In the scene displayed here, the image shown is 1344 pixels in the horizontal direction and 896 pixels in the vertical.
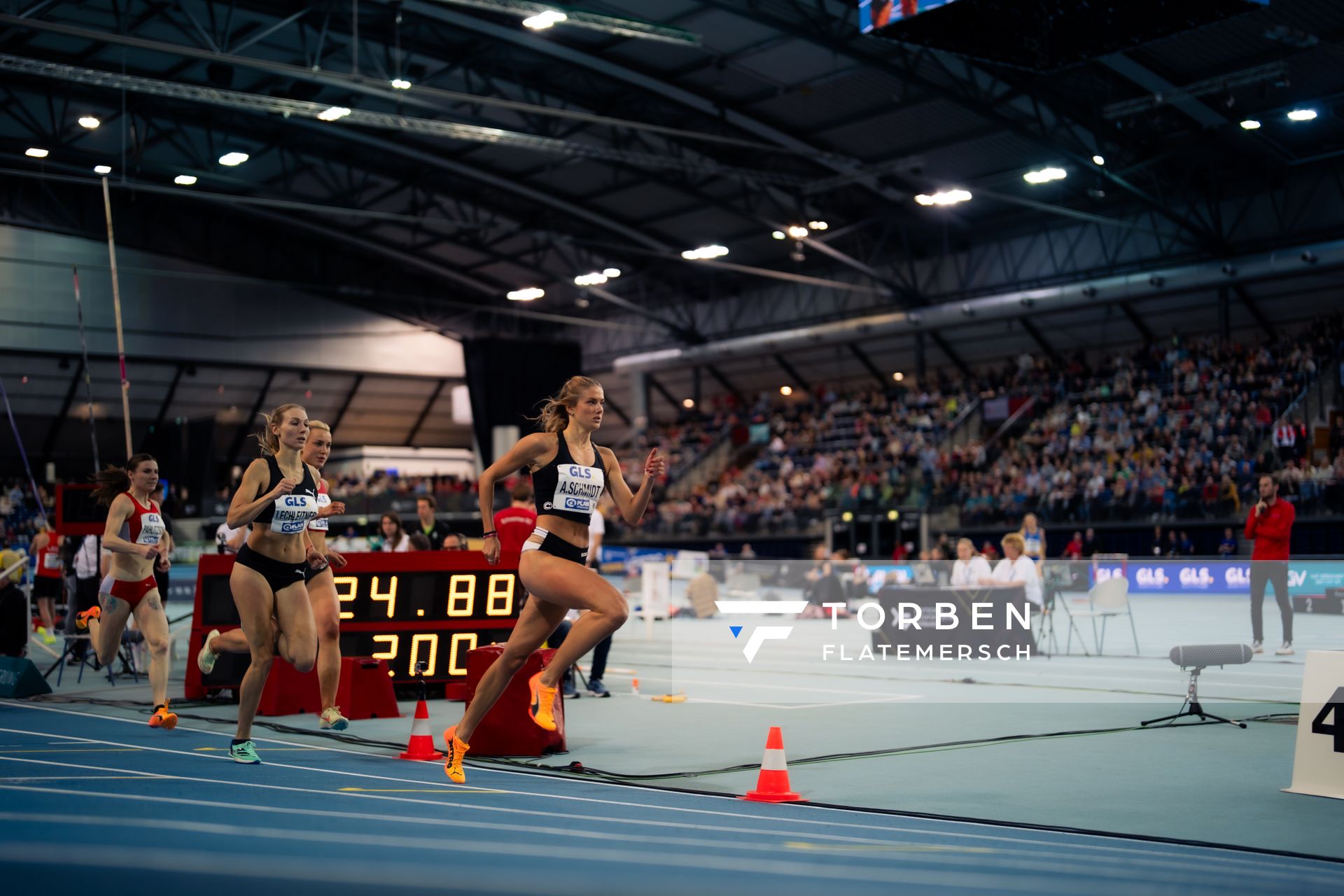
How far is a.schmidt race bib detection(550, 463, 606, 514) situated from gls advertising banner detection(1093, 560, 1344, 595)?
649 cm

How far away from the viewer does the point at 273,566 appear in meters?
7.49

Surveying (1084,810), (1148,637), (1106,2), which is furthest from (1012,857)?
(1106,2)

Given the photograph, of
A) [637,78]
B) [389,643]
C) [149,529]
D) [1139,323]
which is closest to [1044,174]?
[637,78]

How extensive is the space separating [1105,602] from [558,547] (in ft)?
25.4

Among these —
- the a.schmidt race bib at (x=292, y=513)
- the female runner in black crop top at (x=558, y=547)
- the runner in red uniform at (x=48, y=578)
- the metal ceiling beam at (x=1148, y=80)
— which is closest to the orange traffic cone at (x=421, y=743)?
the female runner in black crop top at (x=558, y=547)

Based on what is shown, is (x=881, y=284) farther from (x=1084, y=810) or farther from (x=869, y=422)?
(x=1084, y=810)

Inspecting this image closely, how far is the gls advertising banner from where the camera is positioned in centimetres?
1021

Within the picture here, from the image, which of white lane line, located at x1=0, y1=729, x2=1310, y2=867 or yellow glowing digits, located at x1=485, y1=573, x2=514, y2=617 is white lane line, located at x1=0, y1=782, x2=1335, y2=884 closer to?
white lane line, located at x1=0, y1=729, x2=1310, y2=867

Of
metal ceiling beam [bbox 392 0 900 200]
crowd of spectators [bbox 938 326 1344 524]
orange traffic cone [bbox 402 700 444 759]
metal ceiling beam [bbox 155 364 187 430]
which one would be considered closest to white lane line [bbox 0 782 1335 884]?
orange traffic cone [bbox 402 700 444 759]

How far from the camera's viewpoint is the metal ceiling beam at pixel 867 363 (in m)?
41.7

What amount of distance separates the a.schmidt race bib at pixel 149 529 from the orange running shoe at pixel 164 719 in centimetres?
134

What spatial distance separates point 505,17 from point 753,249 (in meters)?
15.8

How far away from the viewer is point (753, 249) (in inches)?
1549

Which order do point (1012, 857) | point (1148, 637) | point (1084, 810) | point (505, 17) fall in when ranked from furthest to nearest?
point (505, 17), point (1148, 637), point (1084, 810), point (1012, 857)
